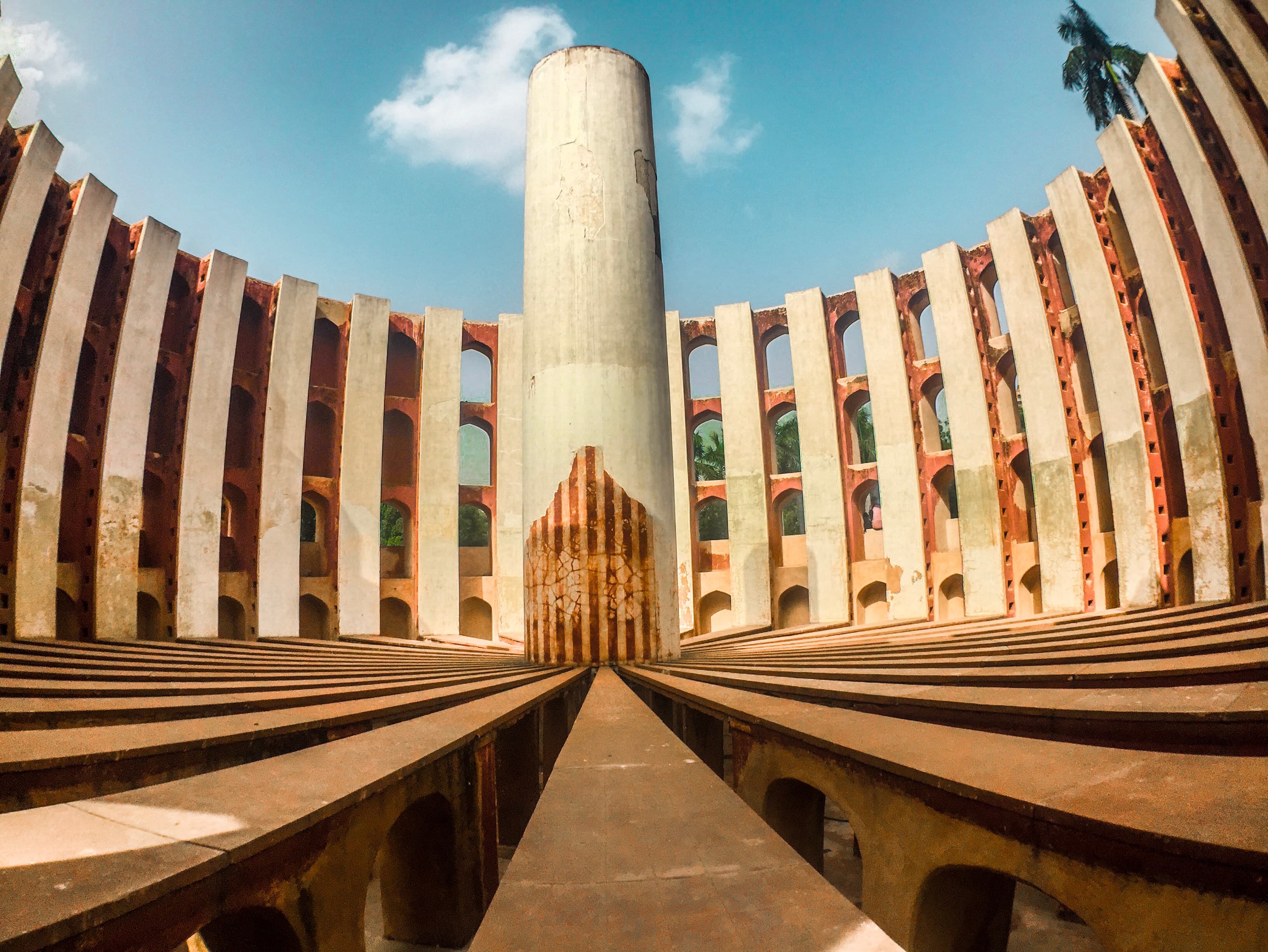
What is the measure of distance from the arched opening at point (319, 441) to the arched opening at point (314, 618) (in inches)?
93.7

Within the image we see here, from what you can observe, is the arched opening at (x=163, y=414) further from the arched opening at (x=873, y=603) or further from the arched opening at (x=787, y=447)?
the arched opening at (x=787, y=447)

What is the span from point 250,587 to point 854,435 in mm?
11630

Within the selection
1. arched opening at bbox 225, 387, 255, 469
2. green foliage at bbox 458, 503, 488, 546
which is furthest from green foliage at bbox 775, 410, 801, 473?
arched opening at bbox 225, 387, 255, 469

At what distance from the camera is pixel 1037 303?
1223 centimetres

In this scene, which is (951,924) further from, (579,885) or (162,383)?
(162,383)

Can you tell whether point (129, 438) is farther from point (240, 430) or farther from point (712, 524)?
point (712, 524)

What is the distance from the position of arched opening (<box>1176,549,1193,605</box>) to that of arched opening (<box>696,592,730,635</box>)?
7.46 metres

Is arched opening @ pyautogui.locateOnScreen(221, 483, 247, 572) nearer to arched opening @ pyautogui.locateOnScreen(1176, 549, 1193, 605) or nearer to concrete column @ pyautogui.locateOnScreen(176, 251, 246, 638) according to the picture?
concrete column @ pyautogui.locateOnScreen(176, 251, 246, 638)

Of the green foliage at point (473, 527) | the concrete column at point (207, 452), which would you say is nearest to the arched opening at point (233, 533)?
the concrete column at point (207, 452)

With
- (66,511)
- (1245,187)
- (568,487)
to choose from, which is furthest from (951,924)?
(66,511)

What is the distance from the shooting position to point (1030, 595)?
41.3 feet

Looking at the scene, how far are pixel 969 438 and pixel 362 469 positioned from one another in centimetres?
1096

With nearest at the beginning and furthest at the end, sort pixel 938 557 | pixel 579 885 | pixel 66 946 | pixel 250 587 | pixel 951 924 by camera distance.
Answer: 1. pixel 66 946
2. pixel 579 885
3. pixel 951 924
4. pixel 250 587
5. pixel 938 557

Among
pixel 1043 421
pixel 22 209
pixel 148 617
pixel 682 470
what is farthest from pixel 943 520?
pixel 22 209
